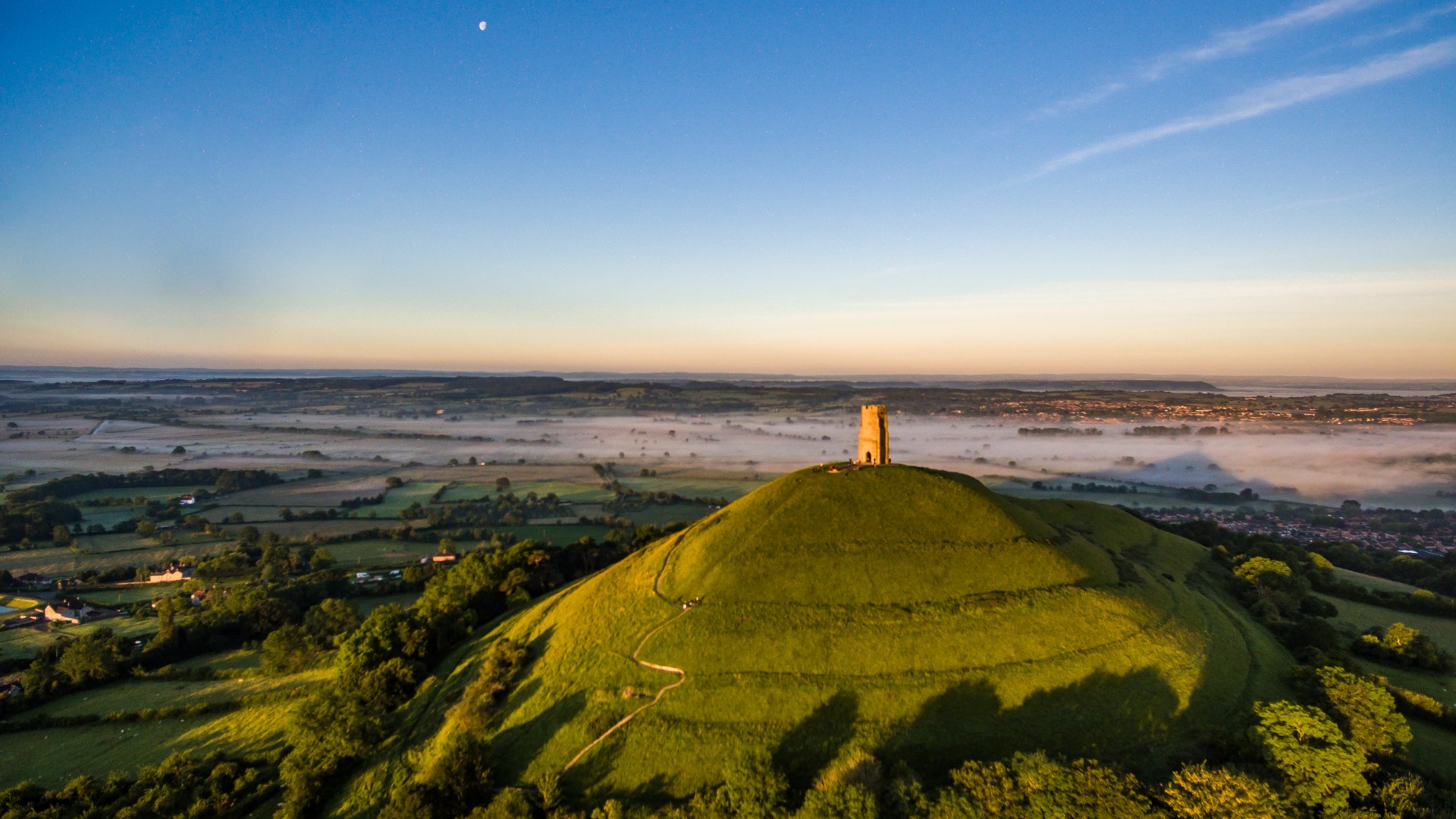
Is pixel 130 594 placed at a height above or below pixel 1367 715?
below

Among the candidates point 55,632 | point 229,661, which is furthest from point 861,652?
point 55,632

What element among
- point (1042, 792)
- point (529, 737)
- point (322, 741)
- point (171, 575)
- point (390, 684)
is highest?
point (1042, 792)

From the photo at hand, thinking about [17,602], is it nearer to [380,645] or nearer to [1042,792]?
[380,645]

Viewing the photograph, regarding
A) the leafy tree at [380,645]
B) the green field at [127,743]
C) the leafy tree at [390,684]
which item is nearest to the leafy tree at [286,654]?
the green field at [127,743]

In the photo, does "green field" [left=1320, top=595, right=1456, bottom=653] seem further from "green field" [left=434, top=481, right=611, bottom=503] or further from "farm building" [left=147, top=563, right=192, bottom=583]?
"farm building" [left=147, top=563, right=192, bottom=583]

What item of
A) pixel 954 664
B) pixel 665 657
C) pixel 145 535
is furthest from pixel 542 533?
pixel 954 664

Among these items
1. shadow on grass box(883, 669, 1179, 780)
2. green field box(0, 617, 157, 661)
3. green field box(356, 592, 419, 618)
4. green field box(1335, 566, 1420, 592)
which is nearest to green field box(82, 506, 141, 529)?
green field box(0, 617, 157, 661)

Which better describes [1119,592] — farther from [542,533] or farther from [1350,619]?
[542,533]
